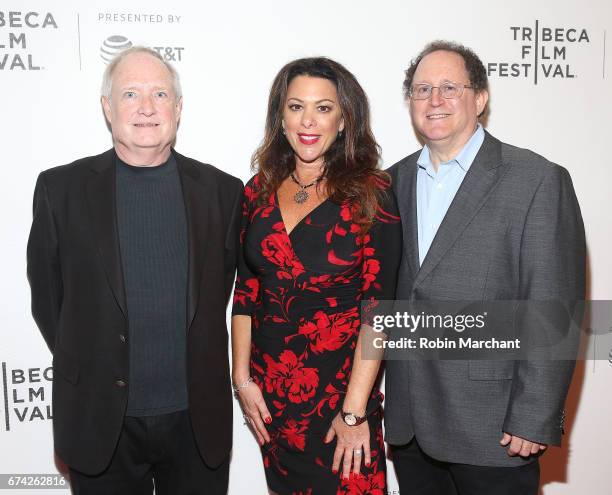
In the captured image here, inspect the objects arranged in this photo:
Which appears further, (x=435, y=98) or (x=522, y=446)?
(x=435, y=98)

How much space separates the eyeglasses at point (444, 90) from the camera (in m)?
2.01

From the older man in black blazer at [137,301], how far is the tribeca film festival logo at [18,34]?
0.64m

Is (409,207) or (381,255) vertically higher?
(409,207)

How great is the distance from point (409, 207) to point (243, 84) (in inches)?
38.2

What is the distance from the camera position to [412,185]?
2102 millimetres

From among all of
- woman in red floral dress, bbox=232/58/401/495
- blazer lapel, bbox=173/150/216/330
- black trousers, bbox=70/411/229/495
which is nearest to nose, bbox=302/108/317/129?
woman in red floral dress, bbox=232/58/401/495

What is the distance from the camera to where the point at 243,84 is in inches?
99.7

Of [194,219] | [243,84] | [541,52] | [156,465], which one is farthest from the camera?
[541,52]

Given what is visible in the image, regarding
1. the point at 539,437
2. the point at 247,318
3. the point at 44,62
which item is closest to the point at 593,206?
the point at 539,437

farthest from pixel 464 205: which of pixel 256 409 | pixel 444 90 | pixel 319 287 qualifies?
pixel 256 409

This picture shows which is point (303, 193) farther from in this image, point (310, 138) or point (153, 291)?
point (153, 291)

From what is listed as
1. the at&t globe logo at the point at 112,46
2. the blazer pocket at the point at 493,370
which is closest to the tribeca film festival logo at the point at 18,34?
Result: the at&t globe logo at the point at 112,46

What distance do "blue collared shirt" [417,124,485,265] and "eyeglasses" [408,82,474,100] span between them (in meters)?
0.15

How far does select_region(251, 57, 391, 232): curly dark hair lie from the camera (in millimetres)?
1970
